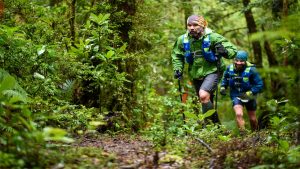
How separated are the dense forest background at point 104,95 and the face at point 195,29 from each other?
4.54ft

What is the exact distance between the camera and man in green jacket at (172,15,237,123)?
31.4ft

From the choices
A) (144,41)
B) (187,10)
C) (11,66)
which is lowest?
(11,66)

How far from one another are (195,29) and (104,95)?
96.8 inches

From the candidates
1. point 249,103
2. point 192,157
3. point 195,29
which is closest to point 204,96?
point 195,29

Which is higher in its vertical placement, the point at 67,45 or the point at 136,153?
the point at 67,45

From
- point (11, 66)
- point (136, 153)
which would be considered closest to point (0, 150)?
point (136, 153)

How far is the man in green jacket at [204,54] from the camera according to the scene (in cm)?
959

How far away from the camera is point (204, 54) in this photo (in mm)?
9734

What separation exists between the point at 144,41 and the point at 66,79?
3.28m

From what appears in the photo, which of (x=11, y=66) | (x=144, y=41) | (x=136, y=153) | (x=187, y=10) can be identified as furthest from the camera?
(x=187, y=10)

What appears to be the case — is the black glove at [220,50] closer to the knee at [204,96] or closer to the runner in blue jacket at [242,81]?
the knee at [204,96]

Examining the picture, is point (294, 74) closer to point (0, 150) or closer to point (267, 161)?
point (267, 161)

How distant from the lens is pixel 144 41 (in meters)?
11.8

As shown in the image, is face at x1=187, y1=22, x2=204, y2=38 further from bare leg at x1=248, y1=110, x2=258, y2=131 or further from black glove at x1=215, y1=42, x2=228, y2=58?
bare leg at x1=248, y1=110, x2=258, y2=131
